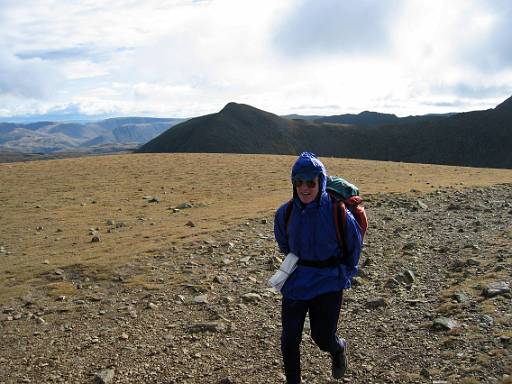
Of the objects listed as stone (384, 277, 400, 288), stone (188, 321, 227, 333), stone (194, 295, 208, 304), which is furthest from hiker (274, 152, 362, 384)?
stone (384, 277, 400, 288)

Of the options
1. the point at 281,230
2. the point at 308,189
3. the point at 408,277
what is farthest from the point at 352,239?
the point at 408,277

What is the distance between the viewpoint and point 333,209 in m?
5.30

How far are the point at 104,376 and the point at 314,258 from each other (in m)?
3.35

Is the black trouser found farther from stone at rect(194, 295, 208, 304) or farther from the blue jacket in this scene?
stone at rect(194, 295, 208, 304)

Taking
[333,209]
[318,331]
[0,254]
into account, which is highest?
[333,209]

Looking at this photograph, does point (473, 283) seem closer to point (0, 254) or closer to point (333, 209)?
point (333, 209)

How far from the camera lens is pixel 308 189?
525cm

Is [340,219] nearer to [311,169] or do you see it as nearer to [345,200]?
[345,200]

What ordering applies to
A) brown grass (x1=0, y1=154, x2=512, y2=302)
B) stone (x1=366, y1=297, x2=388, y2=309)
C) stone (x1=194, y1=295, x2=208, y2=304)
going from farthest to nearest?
brown grass (x1=0, y1=154, x2=512, y2=302)
stone (x1=194, y1=295, x2=208, y2=304)
stone (x1=366, y1=297, x2=388, y2=309)

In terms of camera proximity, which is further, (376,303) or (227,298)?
(227,298)

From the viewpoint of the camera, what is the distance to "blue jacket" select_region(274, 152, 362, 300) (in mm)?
5285

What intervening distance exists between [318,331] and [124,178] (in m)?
28.7

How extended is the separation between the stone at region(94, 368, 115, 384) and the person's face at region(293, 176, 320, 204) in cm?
364

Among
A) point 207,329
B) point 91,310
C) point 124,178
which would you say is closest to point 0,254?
point 91,310
